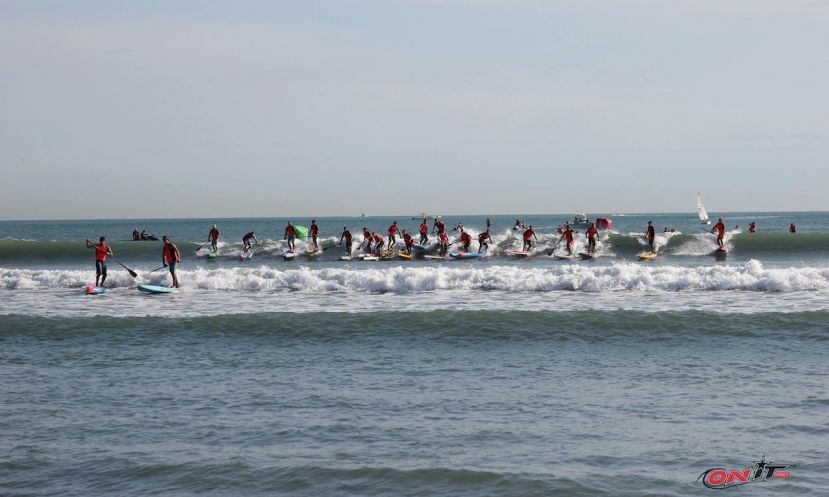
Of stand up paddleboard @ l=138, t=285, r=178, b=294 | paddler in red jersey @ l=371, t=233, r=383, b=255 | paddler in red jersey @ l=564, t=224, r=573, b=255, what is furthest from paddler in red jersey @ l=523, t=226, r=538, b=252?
stand up paddleboard @ l=138, t=285, r=178, b=294

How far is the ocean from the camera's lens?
7.61m

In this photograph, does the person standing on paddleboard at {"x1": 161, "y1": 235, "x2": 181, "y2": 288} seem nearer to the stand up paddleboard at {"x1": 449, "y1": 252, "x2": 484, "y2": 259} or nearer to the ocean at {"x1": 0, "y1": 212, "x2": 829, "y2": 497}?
the ocean at {"x1": 0, "y1": 212, "x2": 829, "y2": 497}

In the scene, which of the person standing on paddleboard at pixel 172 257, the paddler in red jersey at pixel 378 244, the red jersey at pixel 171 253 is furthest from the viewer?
the paddler in red jersey at pixel 378 244

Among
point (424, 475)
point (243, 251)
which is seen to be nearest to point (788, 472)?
point (424, 475)

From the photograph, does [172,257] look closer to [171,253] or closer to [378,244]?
[171,253]

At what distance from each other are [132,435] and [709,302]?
14.2 meters

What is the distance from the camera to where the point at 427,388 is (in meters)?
10.9

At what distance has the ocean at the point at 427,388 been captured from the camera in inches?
300

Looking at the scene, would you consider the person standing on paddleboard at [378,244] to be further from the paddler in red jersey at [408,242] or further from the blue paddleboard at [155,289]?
the blue paddleboard at [155,289]

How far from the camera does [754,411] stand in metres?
9.37

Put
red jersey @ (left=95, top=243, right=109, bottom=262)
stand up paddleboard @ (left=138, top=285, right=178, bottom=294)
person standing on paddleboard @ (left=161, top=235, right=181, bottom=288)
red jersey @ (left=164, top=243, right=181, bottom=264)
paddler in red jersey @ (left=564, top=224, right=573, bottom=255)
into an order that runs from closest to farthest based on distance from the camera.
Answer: stand up paddleboard @ (left=138, top=285, right=178, bottom=294) < person standing on paddleboard @ (left=161, top=235, right=181, bottom=288) < red jersey @ (left=164, top=243, right=181, bottom=264) < red jersey @ (left=95, top=243, right=109, bottom=262) < paddler in red jersey @ (left=564, top=224, right=573, bottom=255)

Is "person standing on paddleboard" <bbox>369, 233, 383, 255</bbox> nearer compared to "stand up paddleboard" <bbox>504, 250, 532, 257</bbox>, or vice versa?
"stand up paddleboard" <bbox>504, 250, 532, 257</bbox>

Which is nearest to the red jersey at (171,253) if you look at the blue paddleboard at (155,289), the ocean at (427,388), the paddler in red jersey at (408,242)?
the blue paddleboard at (155,289)

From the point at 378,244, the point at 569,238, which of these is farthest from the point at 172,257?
the point at 569,238
